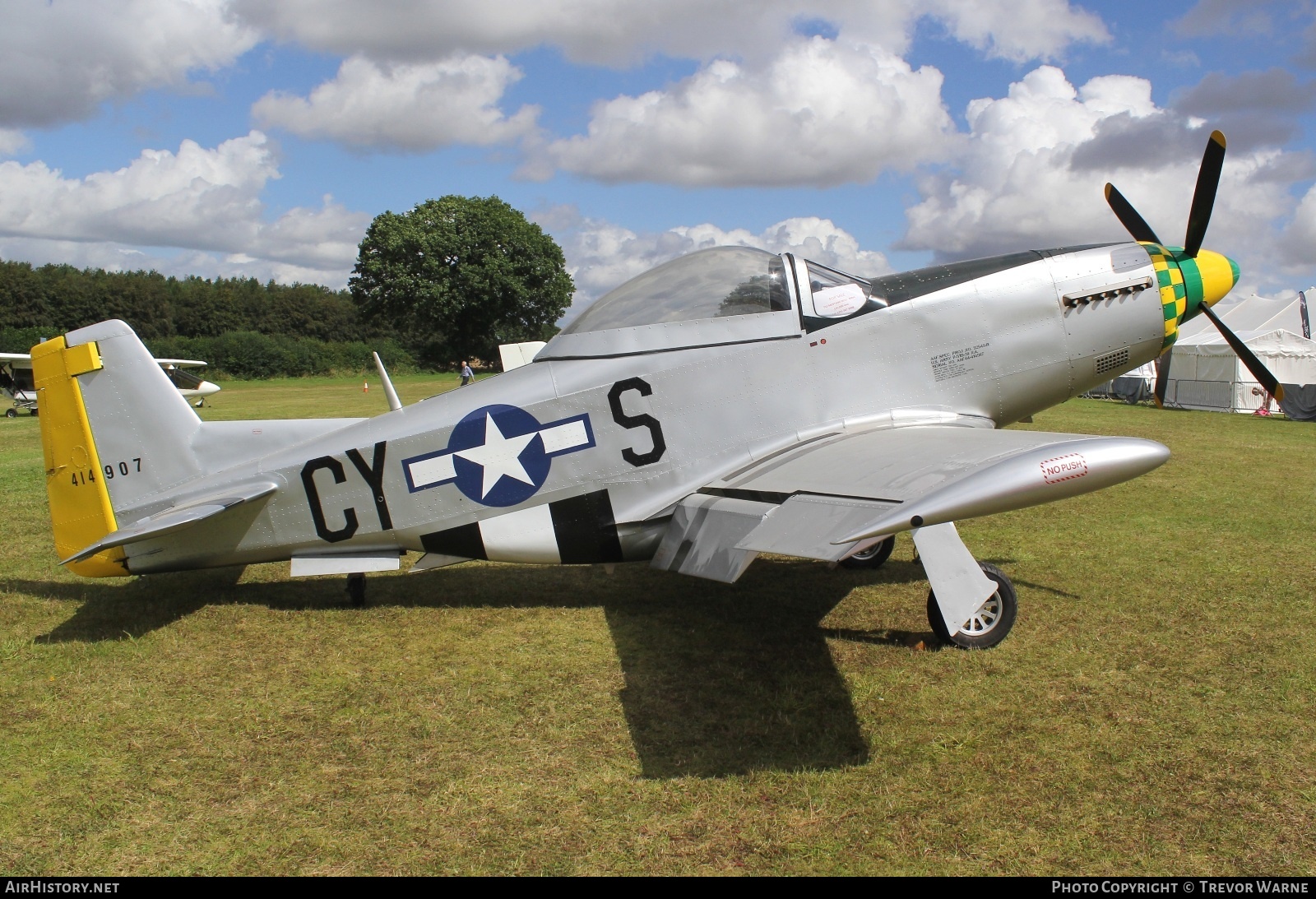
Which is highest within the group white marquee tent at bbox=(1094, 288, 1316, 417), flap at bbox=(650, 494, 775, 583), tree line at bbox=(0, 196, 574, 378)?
tree line at bbox=(0, 196, 574, 378)

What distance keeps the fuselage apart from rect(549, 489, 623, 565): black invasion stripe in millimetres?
12

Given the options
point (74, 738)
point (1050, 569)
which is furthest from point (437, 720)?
point (1050, 569)

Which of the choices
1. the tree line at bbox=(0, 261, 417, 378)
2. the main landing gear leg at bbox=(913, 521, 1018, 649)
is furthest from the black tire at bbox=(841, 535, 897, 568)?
the tree line at bbox=(0, 261, 417, 378)

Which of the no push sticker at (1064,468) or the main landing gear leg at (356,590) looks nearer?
the no push sticker at (1064,468)

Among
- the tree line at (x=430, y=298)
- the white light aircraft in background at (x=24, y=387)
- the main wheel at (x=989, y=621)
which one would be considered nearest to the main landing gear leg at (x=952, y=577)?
the main wheel at (x=989, y=621)

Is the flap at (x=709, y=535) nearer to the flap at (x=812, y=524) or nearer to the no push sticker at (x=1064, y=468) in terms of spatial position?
the flap at (x=812, y=524)

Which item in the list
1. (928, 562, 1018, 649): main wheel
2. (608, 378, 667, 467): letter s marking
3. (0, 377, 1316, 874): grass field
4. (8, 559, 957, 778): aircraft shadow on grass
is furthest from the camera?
(608, 378, 667, 467): letter s marking

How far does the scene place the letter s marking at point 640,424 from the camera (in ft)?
17.0

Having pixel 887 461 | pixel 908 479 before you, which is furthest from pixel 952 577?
pixel 908 479

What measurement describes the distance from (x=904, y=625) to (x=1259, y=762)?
198cm

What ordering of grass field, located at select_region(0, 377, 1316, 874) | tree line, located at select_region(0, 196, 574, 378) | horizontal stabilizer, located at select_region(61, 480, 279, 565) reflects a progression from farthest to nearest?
tree line, located at select_region(0, 196, 574, 378)
horizontal stabilizer, located at select_region(61, 480, 279, 565)
grass field, located at select_region(0, 377, 1316, 874)

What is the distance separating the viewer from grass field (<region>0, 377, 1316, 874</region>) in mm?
3018

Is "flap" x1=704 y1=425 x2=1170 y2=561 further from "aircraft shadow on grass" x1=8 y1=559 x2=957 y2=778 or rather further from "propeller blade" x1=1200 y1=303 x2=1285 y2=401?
"propeller blade" x1=1200 y1=303 x2=1285 y2=401

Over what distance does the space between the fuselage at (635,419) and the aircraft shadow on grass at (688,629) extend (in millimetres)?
630
